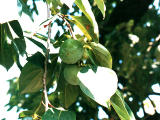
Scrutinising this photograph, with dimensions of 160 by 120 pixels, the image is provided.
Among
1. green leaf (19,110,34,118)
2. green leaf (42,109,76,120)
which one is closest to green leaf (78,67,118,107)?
green leaf (42,109,76,120)

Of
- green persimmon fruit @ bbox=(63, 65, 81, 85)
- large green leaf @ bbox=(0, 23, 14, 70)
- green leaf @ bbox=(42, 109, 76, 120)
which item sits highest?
large green leaf @ bbox=(0, 23, 14, 70)

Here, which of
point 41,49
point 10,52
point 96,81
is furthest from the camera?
point 10,52

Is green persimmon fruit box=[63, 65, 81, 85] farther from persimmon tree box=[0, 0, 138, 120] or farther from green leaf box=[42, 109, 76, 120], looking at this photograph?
green leaf box=[42, 109, 76, 120]

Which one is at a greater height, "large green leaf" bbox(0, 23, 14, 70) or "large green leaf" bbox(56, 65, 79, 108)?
"large green leaf" bbox(0, 23, 14, 70)

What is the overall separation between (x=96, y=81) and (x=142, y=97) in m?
1.61

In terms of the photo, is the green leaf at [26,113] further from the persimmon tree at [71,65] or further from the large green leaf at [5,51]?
the large green leaf at [5,51]

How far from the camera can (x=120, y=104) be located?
980 mm

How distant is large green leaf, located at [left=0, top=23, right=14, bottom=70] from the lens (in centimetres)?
134

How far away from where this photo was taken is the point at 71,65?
3.60 ft

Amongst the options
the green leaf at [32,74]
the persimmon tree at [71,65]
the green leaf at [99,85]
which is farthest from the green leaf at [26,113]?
the green leaf at [99,85]

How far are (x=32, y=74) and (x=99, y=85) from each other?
0.42m

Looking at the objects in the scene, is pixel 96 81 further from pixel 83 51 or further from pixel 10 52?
pixel 10 52

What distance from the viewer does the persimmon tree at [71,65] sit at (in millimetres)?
874

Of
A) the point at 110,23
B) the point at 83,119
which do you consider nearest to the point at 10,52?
the point at 83,119
